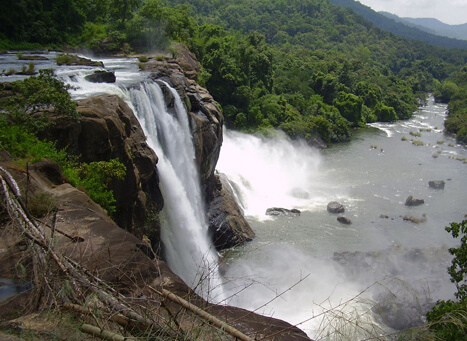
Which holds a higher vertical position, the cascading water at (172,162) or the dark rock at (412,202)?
the cascading water at (172,162)

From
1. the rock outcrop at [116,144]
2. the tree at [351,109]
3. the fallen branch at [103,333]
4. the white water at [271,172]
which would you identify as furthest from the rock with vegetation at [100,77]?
the tree at [351,109]

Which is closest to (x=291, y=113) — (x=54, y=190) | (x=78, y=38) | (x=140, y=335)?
(x=78, y=38)

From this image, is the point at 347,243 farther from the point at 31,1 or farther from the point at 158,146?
the point at 31,1

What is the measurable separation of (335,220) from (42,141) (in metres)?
18.1

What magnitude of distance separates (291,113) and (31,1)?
26713 mm

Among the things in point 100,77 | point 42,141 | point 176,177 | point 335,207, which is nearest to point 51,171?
point 42,141

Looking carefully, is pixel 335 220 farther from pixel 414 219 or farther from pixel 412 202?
pixel 412 202

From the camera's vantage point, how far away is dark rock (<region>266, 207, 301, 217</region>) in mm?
24614

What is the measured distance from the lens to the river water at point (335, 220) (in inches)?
632

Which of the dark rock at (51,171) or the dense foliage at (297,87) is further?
the dense foliage at (297,87)

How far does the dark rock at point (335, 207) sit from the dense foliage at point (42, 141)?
54.3 feet

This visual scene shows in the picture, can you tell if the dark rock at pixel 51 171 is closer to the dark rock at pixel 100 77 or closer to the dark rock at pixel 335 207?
the dark rock at pixel 100 77

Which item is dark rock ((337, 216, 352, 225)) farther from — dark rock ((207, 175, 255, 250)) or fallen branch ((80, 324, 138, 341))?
fallen branch ((80, 324, 138, 341))

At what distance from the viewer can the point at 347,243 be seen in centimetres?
2188
